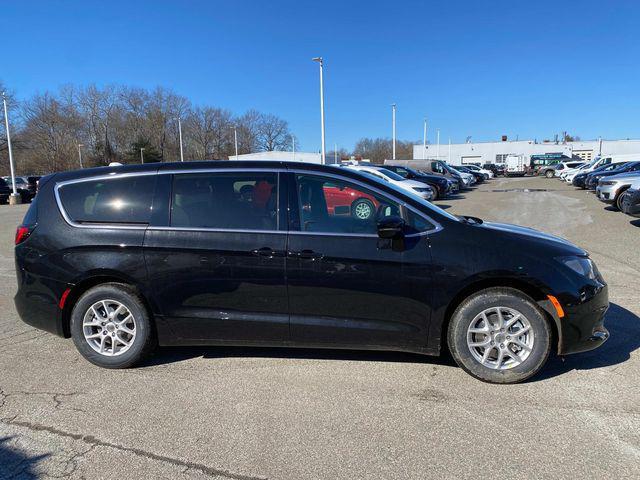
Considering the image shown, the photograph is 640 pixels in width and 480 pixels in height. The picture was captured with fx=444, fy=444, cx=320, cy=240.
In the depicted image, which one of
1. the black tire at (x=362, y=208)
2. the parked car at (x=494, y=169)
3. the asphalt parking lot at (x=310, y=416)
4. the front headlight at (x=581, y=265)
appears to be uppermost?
the parked car at (x=494, y=169)

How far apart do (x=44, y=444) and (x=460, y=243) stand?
3.25 m

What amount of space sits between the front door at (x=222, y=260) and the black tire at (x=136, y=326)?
0.68ft

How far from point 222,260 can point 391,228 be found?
1418mm

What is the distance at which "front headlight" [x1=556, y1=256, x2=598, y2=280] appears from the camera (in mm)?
3568

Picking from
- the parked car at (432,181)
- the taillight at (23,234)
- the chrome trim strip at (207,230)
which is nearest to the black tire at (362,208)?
the chrome trim strip at (207,230)

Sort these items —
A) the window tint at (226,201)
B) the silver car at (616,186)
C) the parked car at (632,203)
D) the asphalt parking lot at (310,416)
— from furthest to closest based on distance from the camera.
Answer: the silver car at (616,186)
the parked car at (632,203)
the window tint at (226,201)
the asphalt parking lot at (310,416)

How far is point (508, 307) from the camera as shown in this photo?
3.53m

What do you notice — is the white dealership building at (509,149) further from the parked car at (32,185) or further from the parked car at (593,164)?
the parked car at (32,185)

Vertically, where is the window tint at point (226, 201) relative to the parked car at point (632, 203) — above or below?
above

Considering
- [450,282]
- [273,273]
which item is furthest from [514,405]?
[273,273]

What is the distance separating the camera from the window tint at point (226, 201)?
3.77m

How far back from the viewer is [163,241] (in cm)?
380

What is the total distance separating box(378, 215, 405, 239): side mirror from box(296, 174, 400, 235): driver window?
0.30 feet

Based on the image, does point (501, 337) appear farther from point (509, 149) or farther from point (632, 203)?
point (509, 149)
